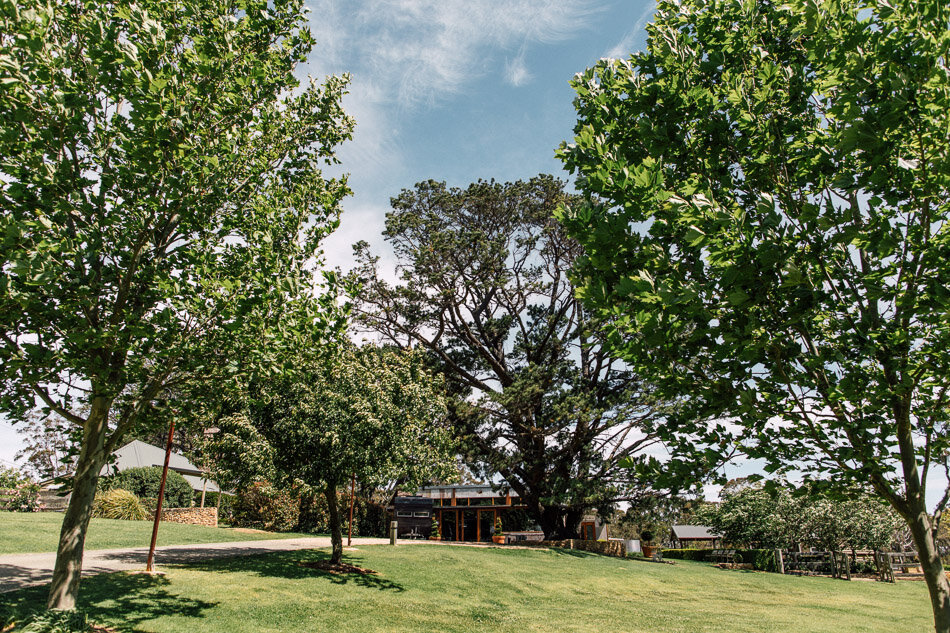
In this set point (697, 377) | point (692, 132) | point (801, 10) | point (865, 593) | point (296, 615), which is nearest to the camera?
point (801, 10)

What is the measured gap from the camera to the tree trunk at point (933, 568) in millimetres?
4488

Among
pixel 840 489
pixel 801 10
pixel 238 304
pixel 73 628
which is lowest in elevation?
pixel 73 628

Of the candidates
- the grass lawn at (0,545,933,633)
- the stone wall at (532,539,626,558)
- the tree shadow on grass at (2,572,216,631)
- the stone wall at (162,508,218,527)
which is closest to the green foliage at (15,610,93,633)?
the tree shadow on grass at (2,572,216,631)

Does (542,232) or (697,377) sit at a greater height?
(542,232)

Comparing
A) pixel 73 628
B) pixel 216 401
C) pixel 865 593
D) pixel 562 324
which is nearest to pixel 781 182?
pixel 216 401

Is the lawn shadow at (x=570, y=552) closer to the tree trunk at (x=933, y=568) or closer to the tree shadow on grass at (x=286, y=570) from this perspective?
the tree shadow on grass at (x=286, y=570)

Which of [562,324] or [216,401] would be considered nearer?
[216,401]

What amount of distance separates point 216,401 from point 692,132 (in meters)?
8.20

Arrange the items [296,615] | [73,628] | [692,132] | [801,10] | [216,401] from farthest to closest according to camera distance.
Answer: [296,615], [216,401], [73,628], [692,132], [801,10]

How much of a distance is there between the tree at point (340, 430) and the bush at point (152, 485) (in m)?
20.3

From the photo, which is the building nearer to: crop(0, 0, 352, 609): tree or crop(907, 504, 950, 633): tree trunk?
crop(0, 0, 352, 609): tree

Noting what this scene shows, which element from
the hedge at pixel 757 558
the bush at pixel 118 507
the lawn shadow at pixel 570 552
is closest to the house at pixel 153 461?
the bush at pixel 118 507

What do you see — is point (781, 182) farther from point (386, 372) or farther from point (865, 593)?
point (865, 593)

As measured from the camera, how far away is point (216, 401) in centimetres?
917
